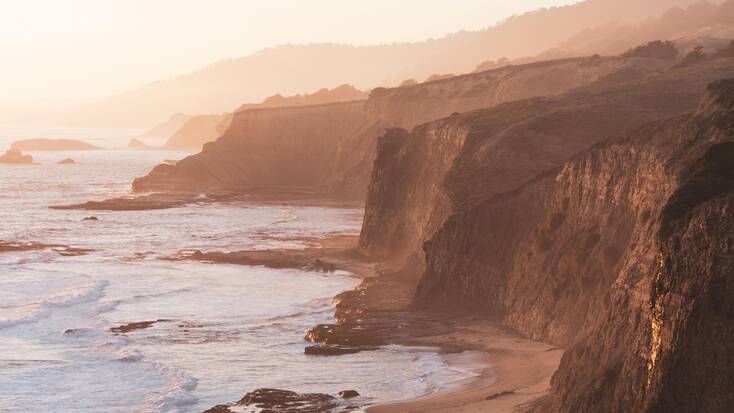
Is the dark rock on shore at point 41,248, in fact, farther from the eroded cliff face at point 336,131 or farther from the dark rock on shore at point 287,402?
the eroded cliff face at point 336,131

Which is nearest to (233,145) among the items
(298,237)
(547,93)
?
(547,93)

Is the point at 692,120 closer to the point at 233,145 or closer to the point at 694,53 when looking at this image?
the point at 694,53

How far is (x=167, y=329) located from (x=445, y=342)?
445 inches

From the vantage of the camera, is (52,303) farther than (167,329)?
A: Yes

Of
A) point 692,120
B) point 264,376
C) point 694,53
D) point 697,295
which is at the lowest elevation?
point 264,376

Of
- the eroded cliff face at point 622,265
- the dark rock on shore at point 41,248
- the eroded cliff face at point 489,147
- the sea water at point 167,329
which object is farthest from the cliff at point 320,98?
the eroded cliff face at point 622,265

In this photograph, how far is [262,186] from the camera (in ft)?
423

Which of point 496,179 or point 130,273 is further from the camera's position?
point 130,273

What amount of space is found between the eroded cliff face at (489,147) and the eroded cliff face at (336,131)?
29.6 m

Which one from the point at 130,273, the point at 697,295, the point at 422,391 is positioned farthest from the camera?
the point at 130,273

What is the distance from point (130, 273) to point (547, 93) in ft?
173

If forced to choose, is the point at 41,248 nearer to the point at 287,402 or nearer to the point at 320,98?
the point at 287,402

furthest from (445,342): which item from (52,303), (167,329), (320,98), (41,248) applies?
(320,98)

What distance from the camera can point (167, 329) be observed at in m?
43.0
